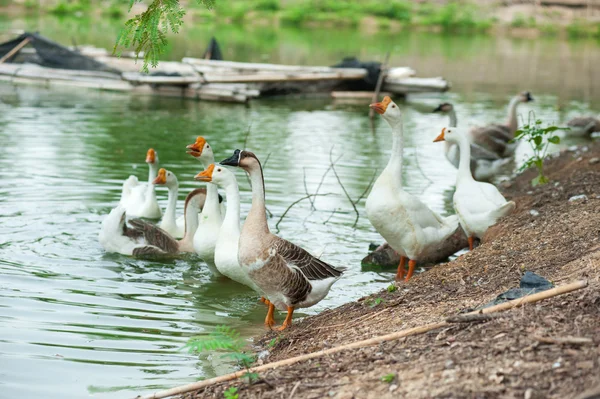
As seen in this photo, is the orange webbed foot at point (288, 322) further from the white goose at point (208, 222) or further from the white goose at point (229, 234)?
the white goose at point (208, 222)

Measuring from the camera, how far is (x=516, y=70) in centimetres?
3186

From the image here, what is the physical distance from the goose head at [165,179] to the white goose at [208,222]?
3.40ft

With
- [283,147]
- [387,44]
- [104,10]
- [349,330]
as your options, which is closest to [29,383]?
[349,330]

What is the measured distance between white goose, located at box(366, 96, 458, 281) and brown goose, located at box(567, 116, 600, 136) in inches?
419

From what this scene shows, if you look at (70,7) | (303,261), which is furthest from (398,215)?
(70,7)

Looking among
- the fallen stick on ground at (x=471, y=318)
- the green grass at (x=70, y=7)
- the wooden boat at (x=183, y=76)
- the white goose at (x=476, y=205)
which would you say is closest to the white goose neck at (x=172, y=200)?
the white goose at (x=476, y=205)

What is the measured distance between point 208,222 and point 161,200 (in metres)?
3.40

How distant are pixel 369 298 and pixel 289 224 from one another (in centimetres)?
384

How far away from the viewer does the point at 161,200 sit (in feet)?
40.0

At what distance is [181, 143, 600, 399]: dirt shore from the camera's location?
433cm

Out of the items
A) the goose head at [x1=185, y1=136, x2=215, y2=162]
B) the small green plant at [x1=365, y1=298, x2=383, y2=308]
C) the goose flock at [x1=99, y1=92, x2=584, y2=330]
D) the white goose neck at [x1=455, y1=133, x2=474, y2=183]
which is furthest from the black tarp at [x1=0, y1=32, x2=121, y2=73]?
the small green plant at [x1=365, y1=298, x2=383, y2=308]

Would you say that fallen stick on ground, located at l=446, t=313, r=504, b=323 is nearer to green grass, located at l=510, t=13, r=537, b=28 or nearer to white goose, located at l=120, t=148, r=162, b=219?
white goose, located at l=120, t=148, r=162, b=219

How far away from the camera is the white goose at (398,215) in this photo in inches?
341

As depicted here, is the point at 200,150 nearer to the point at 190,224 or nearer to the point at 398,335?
the point at 190,224
